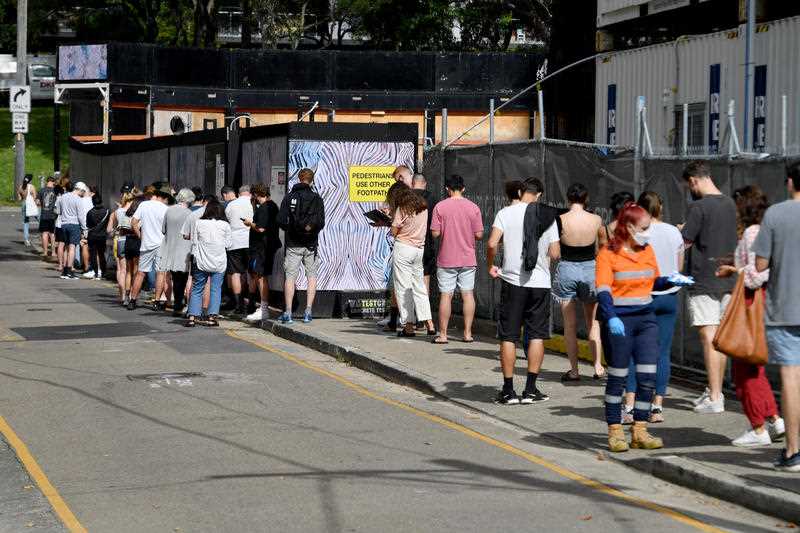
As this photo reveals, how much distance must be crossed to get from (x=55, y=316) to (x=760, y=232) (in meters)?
13.0

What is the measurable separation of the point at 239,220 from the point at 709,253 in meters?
9.05

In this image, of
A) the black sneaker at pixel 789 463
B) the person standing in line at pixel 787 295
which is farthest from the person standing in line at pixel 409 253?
the black sneaker at pixel 789 463

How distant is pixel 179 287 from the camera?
1941 centimetres

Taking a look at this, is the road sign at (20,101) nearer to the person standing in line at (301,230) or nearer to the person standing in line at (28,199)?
the person standing in line at (28,199)

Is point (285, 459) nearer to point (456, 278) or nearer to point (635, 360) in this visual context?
point (635, 360)

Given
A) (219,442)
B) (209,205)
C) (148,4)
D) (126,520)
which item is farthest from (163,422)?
(148,4)

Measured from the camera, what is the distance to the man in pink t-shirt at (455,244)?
1491 cm

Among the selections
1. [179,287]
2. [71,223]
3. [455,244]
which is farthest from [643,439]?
[71,223]

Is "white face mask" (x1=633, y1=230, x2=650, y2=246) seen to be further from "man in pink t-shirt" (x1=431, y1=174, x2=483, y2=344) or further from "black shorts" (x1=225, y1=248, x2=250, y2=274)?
"black shorts" (x1=225, y1=248, x2=250, y2=274)

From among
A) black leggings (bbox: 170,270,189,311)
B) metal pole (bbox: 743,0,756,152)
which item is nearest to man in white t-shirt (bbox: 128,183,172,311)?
black leggings (bbox: 170,270,189,311)

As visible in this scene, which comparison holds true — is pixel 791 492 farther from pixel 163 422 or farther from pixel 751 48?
pixel 751 48

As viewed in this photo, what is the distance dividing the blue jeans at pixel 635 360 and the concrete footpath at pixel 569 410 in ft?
1.08

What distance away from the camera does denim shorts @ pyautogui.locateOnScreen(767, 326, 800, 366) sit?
8242mm

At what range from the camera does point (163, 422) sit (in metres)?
10.6
